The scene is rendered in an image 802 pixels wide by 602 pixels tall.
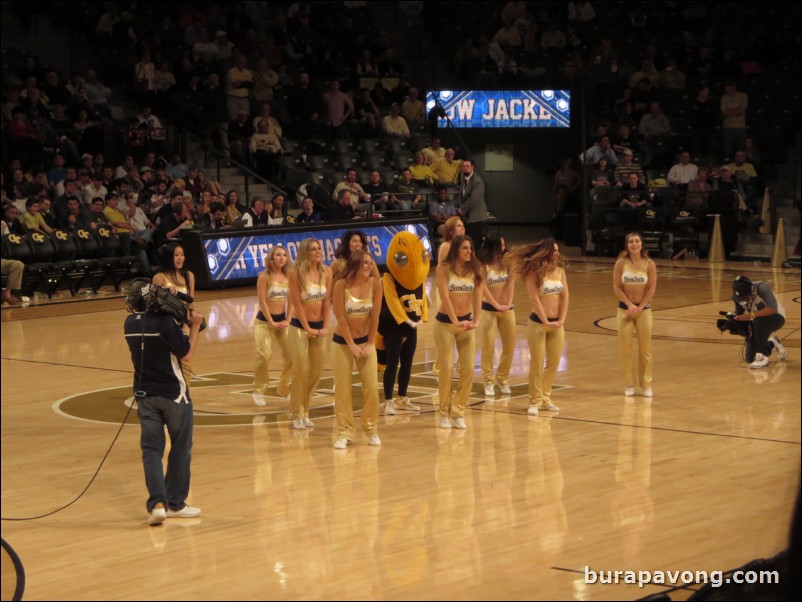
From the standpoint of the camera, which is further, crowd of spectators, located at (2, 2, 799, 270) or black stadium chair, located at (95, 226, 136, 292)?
crowd of spectators, located at (2, 2, 799, 270)

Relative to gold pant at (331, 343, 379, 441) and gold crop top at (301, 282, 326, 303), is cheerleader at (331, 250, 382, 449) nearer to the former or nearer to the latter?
gold pant at (331, 343, 379, 441)

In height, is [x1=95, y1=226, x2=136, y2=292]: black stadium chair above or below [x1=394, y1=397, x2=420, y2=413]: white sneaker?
above

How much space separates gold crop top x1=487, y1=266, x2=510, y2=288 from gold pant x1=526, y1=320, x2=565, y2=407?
2.67 feet

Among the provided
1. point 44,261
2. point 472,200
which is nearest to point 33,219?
point 44,261

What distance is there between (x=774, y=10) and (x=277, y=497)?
5.45 metres

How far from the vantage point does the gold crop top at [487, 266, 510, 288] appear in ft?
39.4

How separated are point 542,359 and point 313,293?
2.31 meters

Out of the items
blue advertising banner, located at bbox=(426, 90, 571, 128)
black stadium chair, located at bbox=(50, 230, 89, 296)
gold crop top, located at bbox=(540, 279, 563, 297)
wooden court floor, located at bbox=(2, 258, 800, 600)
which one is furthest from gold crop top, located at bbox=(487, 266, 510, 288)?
blue advertising banner, located at bbox=(426, 90, 571, 128)

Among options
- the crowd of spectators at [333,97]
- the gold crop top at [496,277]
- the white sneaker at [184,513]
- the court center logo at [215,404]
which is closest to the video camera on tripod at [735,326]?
the gold crop top at [496,277]

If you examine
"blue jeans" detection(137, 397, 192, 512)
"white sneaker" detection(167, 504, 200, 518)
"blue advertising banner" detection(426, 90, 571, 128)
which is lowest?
"white sneaker" detection(167, 504, 200, 518)

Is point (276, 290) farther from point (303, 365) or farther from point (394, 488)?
point (394, 488)

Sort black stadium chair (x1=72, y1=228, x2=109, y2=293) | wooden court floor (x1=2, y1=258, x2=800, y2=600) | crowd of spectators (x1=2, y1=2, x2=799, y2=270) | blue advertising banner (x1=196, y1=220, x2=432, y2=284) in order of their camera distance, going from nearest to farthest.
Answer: wooden court floor (x1=2, y1=258, x2=800, y2=600)
black stadium chair (x1=72, y1=228, x2=109, y2=293)
blue advertising banner (x1=196, y1=220, x2=432, y2=284)
crowd of spectators (x1=2, y1=2, x2=799, y2=270)

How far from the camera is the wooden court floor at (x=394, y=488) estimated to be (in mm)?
6090

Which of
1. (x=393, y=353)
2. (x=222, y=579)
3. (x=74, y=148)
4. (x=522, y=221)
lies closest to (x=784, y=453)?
(x=222, y=579)
